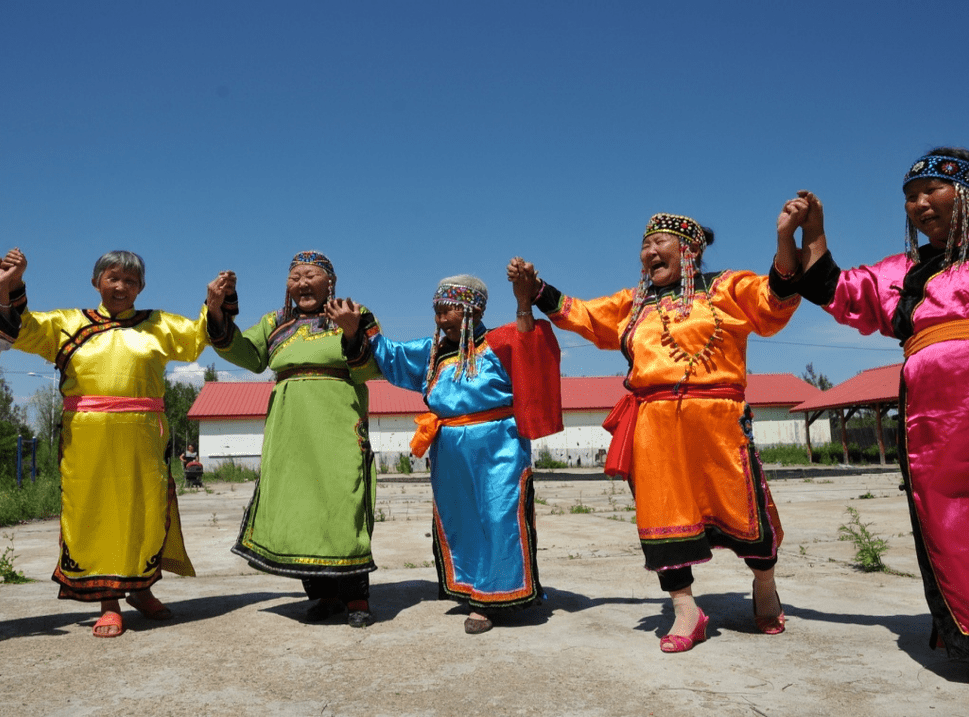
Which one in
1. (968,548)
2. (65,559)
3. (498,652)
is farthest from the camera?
(65,559)

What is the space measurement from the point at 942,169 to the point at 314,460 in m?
3.06

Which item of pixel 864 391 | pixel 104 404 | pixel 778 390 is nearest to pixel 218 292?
pixel 104 404

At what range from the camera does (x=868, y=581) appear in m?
4.54

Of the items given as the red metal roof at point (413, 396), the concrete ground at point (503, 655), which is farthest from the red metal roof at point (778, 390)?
the concrete ground at point (503, 655)

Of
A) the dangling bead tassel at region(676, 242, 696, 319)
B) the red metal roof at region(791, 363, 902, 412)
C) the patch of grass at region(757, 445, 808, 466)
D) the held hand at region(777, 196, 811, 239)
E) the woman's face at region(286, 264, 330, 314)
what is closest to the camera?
the held hand at region(777, 196, 811, 239)

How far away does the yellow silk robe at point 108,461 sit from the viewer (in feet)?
12.3

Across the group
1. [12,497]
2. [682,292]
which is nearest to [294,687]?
[682,292]

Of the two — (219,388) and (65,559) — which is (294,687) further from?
(219,388)

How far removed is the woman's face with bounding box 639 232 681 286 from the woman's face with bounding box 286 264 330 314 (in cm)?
184

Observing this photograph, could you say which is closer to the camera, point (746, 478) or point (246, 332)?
point (746, 478)

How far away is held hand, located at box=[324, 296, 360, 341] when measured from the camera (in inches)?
157

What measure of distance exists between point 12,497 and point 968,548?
11803 millimetres

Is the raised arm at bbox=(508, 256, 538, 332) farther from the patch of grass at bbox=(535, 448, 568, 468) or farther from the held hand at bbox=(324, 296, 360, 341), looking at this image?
the patch of grass at bbox=(535, 448, 568, 468)

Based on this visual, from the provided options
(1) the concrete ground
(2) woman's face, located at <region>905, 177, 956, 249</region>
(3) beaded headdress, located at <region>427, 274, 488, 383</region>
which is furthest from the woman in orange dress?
(3) beaded headdress, located at <region>427, 274, 488, 383</region>
